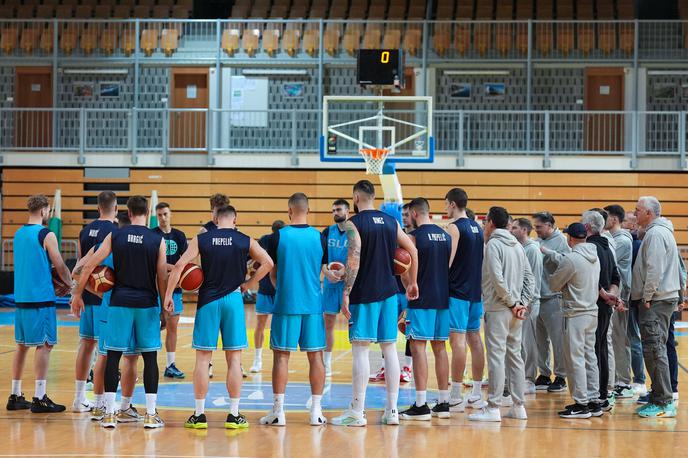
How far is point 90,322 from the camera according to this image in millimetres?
8500

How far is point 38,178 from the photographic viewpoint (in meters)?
23.0

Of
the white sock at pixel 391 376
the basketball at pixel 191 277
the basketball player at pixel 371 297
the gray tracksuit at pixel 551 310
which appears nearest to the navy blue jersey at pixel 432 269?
the basketball player at pixel 371 297

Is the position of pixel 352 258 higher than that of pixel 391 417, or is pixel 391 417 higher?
pixel 352 258

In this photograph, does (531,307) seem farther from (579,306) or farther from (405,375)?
(405,375)

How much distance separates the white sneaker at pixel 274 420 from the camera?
7.89 metres

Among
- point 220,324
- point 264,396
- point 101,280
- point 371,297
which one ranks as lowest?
point 264,396

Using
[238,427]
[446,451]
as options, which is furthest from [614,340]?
[238,427]

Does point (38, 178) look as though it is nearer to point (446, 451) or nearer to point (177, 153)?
point (177, 153)

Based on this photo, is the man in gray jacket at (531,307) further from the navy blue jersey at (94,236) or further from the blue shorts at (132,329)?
the navy blue jersey at (94,236)

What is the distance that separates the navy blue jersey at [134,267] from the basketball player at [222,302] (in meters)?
0.21

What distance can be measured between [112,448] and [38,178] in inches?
682

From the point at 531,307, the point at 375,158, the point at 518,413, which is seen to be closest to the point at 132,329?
the point at 518,413

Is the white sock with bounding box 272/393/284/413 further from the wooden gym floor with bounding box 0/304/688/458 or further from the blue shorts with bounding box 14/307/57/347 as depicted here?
the blue shorts with bounding box 14/307/57/347

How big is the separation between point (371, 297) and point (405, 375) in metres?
2.79
